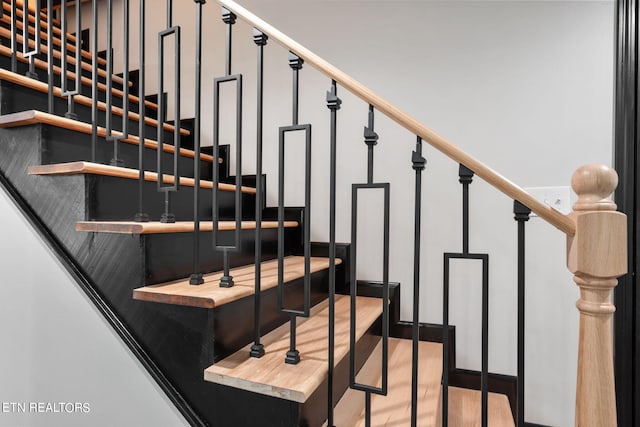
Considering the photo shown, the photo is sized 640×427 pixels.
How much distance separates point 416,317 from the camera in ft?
3.27

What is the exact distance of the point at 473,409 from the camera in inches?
58.2

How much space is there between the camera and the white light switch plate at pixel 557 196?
1696mm

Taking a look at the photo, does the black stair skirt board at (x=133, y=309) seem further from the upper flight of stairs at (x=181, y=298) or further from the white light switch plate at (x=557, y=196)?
the white light switch plate at (x=557, y=196)

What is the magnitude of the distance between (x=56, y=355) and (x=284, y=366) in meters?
0.85

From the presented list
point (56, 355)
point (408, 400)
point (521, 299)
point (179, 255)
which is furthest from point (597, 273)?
point (56, 355)

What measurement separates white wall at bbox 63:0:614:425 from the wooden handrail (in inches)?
41.5

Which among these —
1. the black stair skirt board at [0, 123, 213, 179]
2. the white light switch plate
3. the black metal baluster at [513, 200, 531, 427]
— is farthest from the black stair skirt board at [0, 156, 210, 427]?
the white light switch plate

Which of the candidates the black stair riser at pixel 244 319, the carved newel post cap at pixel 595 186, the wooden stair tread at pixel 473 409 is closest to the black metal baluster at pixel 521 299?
the carved newel post cap at pixel 595 186

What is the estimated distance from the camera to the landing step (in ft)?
3.95

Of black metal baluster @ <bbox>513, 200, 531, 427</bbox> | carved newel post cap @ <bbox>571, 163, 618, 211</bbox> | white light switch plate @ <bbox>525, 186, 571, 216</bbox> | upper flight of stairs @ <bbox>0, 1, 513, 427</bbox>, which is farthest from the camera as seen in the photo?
white light switch plate @ <bbox>525, 186, 571, 216</bbox>

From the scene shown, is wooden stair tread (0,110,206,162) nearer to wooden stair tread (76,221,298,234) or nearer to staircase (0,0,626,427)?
staircase (0,0,626,427)

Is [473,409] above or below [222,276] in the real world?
below

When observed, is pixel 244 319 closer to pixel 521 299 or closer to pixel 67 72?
pixel 521 299

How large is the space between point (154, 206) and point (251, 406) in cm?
90
